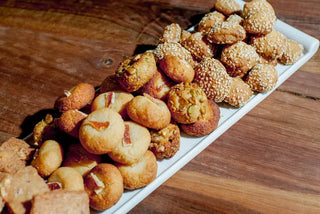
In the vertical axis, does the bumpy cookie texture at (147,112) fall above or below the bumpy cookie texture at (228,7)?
below

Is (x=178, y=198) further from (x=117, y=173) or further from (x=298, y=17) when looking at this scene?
(x=298, y=17)

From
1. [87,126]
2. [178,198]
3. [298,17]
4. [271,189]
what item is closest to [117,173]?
[87,126]

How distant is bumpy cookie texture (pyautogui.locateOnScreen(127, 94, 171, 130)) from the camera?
0.95 meters

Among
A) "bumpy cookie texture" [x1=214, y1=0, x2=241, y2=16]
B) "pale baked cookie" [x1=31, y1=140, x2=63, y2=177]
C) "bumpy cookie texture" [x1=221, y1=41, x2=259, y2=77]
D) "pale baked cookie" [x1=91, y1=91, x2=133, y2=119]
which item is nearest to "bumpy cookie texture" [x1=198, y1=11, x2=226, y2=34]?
"bumpy cookie texture" [x1=214, y1=0, x2=241, y2=16]

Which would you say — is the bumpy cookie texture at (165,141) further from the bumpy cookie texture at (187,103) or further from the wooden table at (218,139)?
the wooden table at (218,139)

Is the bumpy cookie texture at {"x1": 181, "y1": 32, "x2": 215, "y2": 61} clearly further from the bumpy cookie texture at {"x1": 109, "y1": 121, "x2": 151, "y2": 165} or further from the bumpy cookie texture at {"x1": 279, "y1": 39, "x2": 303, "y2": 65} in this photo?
the bumpy cookie texture at {"x1": 109, "y1": 121, "x2": 151, "y2": 165}

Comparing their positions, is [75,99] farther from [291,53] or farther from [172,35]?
[291,53]

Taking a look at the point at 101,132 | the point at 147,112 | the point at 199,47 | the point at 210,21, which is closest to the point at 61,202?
the point at 101,132

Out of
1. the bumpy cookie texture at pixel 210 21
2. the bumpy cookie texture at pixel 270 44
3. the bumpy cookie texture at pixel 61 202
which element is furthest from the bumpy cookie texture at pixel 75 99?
the bumpy cookie texture at pixel 270 44

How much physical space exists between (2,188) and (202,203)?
589 mm

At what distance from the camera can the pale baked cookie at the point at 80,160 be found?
0.95 m

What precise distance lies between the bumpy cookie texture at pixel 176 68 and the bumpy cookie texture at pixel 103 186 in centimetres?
35

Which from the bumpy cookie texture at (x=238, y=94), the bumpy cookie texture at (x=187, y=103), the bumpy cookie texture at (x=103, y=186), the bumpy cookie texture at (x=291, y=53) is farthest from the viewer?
the bumpy cookie texture at (x=291, y=53)

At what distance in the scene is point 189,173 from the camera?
1145 millimetres
